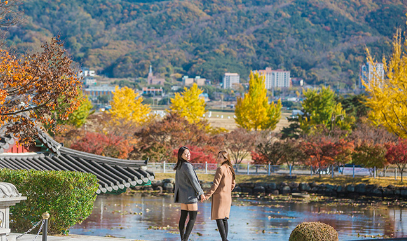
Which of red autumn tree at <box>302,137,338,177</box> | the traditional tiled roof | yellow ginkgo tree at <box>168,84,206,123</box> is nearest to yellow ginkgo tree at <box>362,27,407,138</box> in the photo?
red autumn tree at <box>302,137,338,177</box>

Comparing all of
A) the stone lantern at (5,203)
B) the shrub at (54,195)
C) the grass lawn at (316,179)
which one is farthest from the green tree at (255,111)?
the stone lantern at (5,203)

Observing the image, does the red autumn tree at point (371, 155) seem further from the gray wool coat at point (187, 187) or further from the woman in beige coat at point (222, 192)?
the gray wool coat at point (187, 187)

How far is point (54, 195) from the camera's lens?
40.0ft

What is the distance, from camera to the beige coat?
10.2 meters

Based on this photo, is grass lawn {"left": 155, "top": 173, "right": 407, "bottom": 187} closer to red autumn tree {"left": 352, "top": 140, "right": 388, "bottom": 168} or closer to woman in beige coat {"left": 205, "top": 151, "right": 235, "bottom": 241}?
red autumn tree {"left": 352, "top": 140, "right": 388, "bottom": 168}

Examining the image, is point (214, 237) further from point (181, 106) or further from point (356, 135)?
point (181, 106)

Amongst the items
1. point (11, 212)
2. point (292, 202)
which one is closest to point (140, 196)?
point (292, 202)

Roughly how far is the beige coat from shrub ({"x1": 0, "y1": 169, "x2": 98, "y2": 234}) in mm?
3644

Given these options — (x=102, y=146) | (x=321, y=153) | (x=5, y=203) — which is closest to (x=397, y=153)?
(x=321, y=153)

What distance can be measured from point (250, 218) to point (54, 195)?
13317 millimetres

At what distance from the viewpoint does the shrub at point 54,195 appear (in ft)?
39.9

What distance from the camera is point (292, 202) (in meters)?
29.5

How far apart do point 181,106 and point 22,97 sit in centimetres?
4052

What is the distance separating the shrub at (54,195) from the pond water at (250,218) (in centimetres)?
599
